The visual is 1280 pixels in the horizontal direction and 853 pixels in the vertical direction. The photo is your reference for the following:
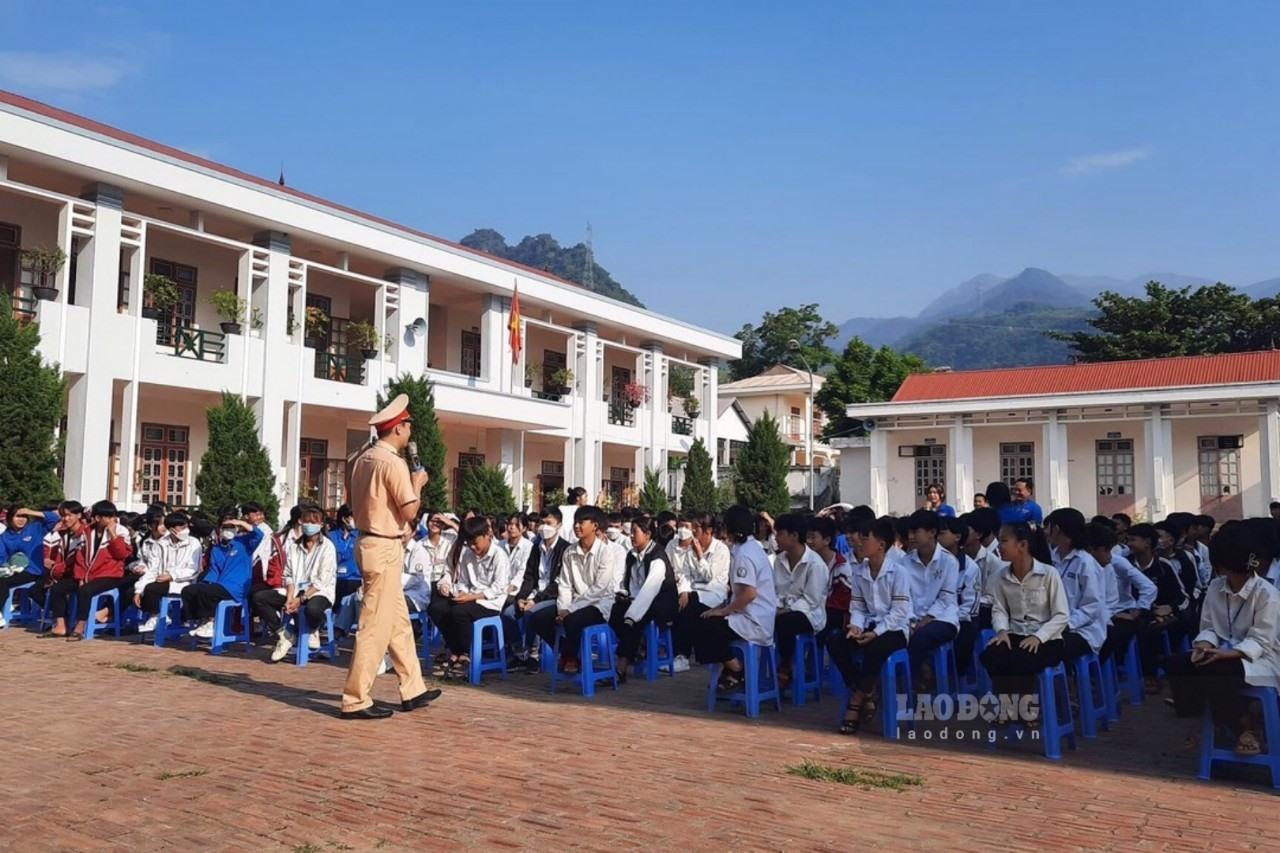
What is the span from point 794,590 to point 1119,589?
249 cm

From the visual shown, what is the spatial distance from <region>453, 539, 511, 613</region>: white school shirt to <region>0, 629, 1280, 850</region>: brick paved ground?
49.3 inches

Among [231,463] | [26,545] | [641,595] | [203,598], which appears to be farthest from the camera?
[231,463]

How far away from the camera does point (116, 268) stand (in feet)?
53.1

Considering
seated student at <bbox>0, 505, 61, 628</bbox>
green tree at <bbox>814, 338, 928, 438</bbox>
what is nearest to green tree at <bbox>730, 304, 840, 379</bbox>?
green tree at <bbox>814, 338, 928, 438</bbox>

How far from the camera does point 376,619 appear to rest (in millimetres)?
6477

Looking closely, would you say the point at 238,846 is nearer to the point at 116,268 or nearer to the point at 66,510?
the point at 66,510

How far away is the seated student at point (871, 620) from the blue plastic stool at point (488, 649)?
2.89 m

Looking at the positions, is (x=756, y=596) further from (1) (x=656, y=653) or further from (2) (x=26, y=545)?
(2) (x=26, y=545)

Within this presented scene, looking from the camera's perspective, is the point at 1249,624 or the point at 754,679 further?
the point at 754,679

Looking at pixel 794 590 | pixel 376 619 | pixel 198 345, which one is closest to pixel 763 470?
pixel 198 345

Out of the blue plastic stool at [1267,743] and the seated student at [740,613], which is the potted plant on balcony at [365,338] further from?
the blue plastic stool at [1267,743]

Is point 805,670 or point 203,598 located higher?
point 203,598

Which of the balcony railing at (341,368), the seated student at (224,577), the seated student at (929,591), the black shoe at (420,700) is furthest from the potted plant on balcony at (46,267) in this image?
the seated student at (929,591)

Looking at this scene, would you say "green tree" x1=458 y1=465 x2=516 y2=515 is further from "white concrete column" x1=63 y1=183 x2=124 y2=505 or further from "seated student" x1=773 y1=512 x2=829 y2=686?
"seated student" x1=773 y1=512 x2=829 y2=686
